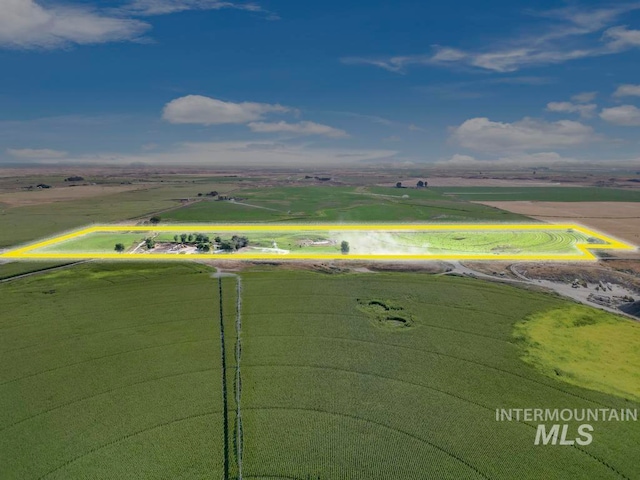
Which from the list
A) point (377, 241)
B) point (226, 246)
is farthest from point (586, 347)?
point (226, 246)

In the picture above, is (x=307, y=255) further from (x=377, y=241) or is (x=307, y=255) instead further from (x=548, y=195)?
(x=548, y=195)

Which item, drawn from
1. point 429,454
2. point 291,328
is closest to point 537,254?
point 291,328

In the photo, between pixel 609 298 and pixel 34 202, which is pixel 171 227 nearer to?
pixel 34 202

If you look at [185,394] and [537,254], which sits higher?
[537,254]

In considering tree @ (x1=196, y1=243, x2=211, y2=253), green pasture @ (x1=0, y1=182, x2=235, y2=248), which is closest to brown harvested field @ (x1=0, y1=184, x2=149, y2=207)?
green pasture @ (x1=0, y1=182, x2=235, y2=248)

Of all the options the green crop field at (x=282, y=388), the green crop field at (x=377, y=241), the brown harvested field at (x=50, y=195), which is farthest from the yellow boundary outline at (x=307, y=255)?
the brown harvested field at (x=50, y=195)

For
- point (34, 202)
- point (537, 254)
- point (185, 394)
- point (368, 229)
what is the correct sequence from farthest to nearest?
point (34, 202) < point (368, 229) < point (537, 254) < point (185, 394)
